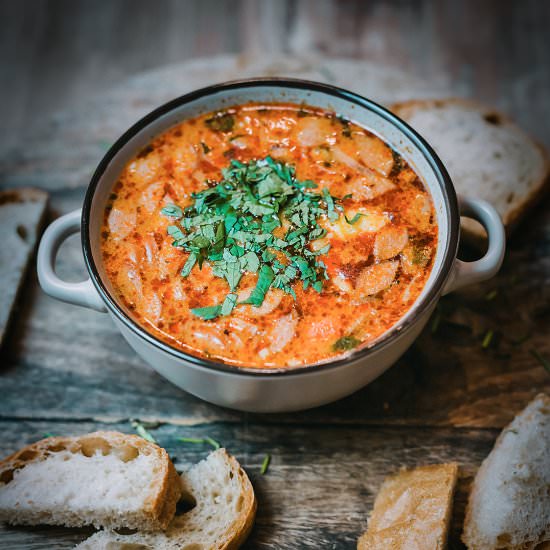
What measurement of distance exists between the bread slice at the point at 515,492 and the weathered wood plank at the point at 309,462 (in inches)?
3.4

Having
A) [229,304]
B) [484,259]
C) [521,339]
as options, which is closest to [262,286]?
[229,304]

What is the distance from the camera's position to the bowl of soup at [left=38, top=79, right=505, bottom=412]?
7.35 feet

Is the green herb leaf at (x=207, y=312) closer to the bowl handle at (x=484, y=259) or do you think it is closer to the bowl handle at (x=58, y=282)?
the bowl handle at (x=58, y=282)

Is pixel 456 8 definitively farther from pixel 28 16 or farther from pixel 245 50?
pixel 28 16

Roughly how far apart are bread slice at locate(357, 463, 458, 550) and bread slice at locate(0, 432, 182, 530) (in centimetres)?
64

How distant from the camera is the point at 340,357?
212 centimetres

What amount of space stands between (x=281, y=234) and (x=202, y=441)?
75 centimetres

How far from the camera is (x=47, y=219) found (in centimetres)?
308

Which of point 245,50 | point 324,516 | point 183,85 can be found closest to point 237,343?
point 324,516

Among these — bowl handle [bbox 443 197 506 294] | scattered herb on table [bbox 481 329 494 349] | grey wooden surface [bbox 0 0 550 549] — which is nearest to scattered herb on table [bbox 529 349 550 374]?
grey wooden surface [bbox 0 0 550 549]

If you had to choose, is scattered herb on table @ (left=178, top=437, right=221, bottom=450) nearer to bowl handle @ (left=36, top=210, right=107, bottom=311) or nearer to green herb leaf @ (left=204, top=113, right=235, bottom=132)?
bowl handle @ (left=36, top=210, right=107, bottom=311)

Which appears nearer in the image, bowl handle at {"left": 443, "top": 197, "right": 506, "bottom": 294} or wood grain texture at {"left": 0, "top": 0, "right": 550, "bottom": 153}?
bowl handle at {"left": 443, "top": 197, "right": 506, "bottom": 294}

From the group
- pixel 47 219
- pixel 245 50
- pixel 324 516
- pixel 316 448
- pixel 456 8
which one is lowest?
pixel 324 516

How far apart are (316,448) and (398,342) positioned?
1.92 feet
